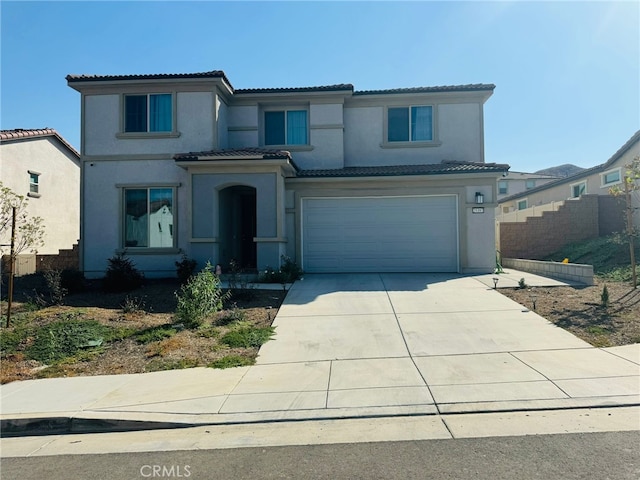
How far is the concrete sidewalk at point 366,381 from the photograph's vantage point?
16.7 feet

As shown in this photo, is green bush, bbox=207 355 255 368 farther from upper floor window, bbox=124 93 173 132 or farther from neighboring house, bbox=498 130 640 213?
neighboring house, bbox=498 130 640 213

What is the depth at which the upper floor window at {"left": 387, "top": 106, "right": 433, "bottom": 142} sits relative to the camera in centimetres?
1555

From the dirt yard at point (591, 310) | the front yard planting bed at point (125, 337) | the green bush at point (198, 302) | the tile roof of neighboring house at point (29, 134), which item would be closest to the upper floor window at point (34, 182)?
the tile roof of neighboring house at point (29, 134)

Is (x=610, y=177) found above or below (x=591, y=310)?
above

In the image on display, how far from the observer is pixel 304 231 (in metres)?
14.5

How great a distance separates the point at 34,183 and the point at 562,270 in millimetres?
20402

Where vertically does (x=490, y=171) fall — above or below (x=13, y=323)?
above

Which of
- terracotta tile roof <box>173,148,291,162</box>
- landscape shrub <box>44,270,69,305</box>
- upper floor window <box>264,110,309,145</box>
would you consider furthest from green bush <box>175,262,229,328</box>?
upper floor window <box>264,110,309,145</box>

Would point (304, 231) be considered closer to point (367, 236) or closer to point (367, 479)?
point (367, 236)

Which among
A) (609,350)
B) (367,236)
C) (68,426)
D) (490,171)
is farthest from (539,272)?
(68,426)

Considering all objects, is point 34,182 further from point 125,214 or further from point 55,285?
point 55,285

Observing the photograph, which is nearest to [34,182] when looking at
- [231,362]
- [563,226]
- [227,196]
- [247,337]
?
[227,196]

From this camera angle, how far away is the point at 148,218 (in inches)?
563

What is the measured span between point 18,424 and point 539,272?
13790mm
